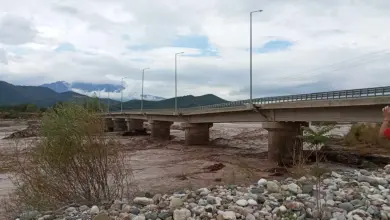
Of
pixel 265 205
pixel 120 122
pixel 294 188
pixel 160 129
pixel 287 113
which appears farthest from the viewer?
pixel 120 122

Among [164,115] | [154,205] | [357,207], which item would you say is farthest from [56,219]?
[164,115]

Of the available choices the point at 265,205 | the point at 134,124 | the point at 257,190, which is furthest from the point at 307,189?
the point at 134,124

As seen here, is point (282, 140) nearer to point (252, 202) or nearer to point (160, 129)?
point (252, 202)

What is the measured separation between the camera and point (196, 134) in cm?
5653

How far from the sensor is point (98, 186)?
11.6 m

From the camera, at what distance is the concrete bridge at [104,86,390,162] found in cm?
2600

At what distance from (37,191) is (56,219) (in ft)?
7.99

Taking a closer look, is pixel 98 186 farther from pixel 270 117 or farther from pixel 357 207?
pixel 270 117

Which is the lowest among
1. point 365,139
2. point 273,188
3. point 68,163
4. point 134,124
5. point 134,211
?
point 365,139

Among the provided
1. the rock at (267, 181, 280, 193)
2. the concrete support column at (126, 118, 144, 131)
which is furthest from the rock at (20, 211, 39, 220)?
the concrete support column at (126, 118, 144, 131)

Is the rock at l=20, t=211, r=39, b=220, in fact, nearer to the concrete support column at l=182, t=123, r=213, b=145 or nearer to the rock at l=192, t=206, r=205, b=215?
the rock at l=192, t=206, r=205, b=215

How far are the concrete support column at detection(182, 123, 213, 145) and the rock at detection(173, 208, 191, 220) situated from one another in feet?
156

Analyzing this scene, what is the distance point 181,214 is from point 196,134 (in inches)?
1913

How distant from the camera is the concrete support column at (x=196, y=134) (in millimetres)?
55963
